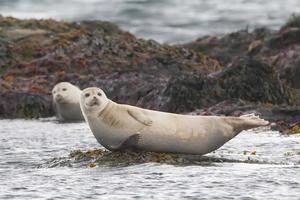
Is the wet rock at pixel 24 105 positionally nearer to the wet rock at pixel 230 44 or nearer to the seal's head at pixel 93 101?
the seal's head at pixel 93 101

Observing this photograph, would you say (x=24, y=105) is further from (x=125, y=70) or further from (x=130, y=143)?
(x=130, y=143)

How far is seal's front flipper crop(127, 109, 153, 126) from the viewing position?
13523mm

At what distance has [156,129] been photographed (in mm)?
13500

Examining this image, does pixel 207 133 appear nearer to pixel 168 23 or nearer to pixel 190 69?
pixel 190 69

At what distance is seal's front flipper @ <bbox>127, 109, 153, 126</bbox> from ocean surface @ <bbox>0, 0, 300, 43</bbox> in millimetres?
48105

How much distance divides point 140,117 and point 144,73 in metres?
12.6

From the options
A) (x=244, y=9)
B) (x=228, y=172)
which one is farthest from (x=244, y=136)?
(x=244, y=9)

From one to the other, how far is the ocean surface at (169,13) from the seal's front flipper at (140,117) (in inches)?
1894

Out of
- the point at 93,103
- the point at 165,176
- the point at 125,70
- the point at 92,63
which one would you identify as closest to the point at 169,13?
the point at 92,63

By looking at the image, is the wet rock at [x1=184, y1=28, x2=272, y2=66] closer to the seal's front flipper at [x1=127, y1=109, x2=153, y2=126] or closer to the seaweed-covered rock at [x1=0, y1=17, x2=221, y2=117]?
the seaweed-covered rock at [x1=0, y1=17, x2=221, y2=117]

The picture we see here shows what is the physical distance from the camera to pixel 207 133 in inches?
539

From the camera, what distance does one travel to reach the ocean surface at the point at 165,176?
11.3 m

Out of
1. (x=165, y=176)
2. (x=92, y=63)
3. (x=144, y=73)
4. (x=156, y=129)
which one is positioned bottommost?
(x=165, y=176)

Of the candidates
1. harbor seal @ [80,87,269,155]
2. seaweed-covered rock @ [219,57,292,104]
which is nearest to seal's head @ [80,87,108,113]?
harbor seal @ [80,87,269,155]
